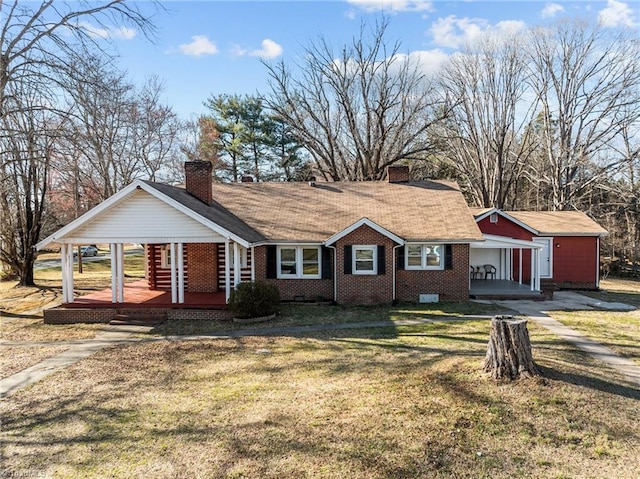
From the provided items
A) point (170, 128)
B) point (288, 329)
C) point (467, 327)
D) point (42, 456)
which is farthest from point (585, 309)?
point (170, 128)

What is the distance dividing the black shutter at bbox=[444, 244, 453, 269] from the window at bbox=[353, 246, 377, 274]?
2.96 metres

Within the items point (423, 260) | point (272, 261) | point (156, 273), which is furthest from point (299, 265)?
point (156, 273)

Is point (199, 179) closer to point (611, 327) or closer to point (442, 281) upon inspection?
point (442, 281)

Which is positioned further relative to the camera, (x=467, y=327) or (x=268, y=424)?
(x=467, y=327)

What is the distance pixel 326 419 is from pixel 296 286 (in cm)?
1064

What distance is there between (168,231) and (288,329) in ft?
18.9

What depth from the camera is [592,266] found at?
69.6 ft

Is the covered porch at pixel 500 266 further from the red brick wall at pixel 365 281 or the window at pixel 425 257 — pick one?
the red brick wall at pixel 365 281

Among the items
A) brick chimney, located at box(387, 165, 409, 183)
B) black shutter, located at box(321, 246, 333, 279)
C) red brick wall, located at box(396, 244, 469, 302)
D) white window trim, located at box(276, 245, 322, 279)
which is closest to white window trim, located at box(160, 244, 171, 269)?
white window trim, located at box(276, 245, 322, 279)

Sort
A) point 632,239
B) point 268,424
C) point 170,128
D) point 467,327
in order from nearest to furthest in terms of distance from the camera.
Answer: point 268,424 < point 467,327 < point 632,239 < point 170,128

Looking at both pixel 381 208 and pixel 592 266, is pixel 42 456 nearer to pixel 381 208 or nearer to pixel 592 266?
pixel 381 208

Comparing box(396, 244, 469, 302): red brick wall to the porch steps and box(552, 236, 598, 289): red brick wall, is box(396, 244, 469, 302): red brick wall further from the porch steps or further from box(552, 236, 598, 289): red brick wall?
the porch steps

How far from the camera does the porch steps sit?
1359 cm

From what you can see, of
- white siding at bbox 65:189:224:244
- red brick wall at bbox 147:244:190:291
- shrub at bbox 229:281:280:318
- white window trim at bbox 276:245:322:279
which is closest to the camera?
shrub at bbox 229:281:280:318
